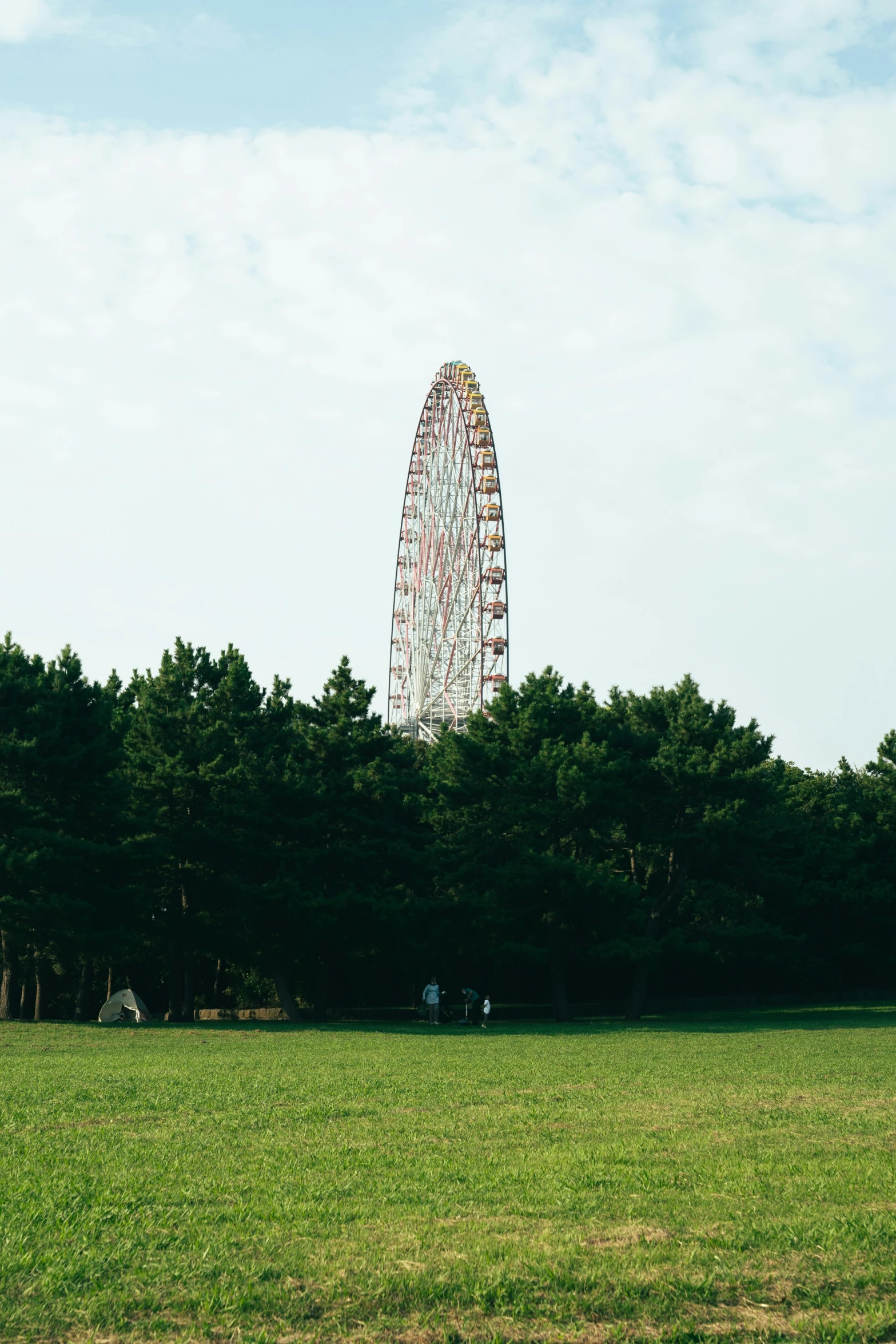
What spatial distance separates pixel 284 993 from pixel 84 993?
6.76 m

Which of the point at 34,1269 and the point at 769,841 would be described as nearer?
the point at 34,1269

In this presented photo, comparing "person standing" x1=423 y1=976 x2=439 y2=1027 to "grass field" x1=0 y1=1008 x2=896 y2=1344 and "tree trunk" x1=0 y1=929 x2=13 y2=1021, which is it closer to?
"tree trunk" x1=0 y1=929 x2=13 y2=1021

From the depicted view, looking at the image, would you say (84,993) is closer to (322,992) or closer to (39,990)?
(39,990)

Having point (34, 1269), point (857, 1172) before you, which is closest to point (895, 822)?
point (857, 1172)

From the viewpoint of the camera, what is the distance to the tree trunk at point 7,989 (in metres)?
37.5

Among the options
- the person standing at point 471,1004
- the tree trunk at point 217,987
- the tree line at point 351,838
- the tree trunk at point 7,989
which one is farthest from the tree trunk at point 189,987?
the tree trunk at point 217,987

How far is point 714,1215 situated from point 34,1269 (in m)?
4.45

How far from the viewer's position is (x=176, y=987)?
143 feet

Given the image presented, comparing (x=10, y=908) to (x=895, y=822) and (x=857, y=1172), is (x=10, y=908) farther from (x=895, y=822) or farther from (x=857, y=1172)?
(x=895, y=822)

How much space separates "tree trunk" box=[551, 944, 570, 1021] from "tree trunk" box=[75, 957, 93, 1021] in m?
16.0

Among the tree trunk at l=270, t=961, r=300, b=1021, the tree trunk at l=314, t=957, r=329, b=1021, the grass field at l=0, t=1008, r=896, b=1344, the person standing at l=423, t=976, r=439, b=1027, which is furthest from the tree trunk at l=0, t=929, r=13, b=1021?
the grass field at l=0, t=1008, r=896, b=1344

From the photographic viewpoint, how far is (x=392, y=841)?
41250 mm

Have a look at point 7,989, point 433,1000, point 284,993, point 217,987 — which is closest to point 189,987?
point 284,993

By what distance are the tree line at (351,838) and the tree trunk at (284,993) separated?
3.7 inches
